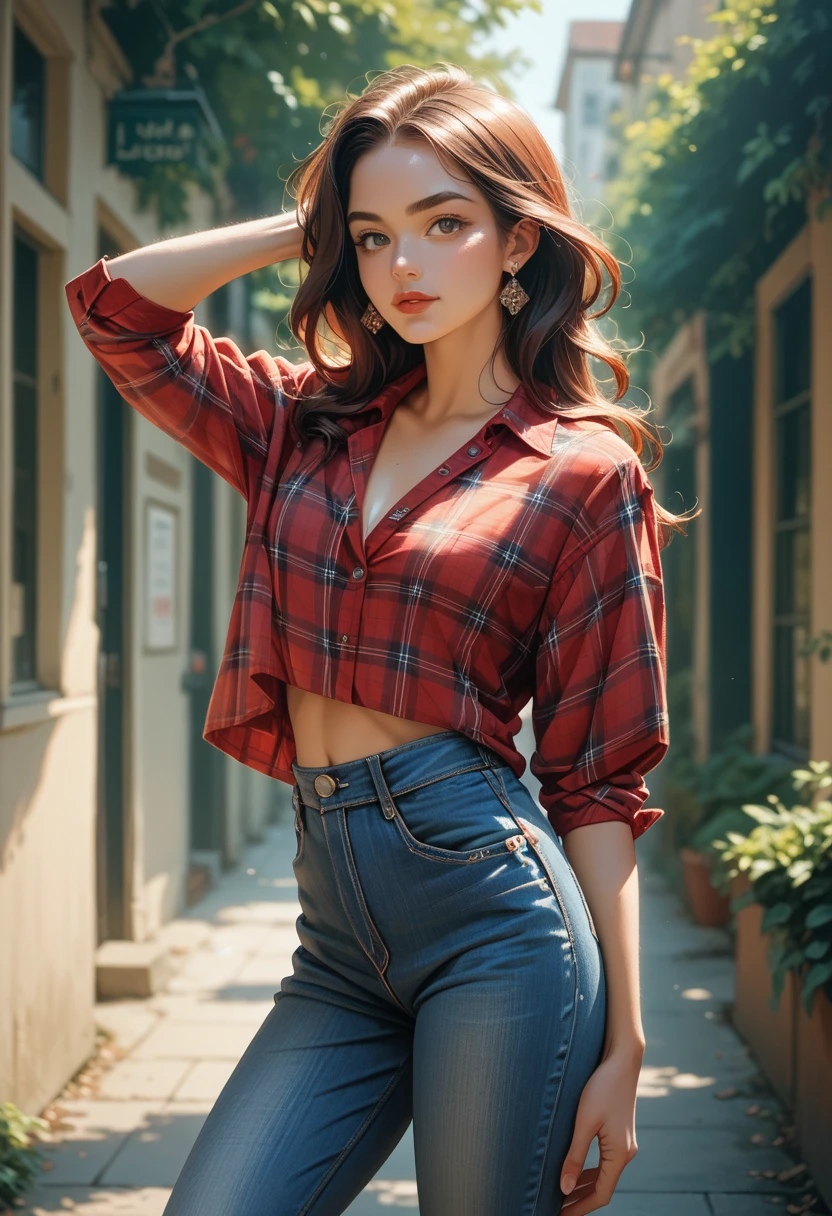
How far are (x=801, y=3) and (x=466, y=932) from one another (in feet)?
13.4

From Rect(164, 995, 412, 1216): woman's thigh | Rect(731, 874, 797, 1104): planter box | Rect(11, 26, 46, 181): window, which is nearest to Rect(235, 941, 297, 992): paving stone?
Rect(731, 874, 797, 1104): planter box

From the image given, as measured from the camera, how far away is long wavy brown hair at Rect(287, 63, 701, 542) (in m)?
1.90

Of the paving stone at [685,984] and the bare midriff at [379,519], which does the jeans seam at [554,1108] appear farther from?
the paving stone at [685,984]

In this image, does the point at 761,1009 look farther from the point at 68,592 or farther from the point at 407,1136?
the point at 68,592

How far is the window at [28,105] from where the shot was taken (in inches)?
172

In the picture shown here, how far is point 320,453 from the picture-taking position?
1968 millimetres

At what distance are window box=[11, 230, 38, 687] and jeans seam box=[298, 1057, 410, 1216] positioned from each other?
2.82m

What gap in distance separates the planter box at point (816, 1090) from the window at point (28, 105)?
3.40 meters

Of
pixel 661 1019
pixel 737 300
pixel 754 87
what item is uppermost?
pixel 754 87

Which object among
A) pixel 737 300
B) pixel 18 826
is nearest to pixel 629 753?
pixel 18 826

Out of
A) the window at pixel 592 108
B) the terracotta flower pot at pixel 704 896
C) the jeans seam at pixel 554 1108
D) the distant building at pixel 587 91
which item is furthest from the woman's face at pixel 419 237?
the window at pixel 592 108

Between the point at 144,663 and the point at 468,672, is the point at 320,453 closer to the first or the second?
the point at 468,672

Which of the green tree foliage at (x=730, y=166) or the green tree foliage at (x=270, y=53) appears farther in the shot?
the green tree foliage at (x=270, y=53)

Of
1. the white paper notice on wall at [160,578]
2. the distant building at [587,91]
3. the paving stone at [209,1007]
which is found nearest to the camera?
the paving stone at [209,1007]
